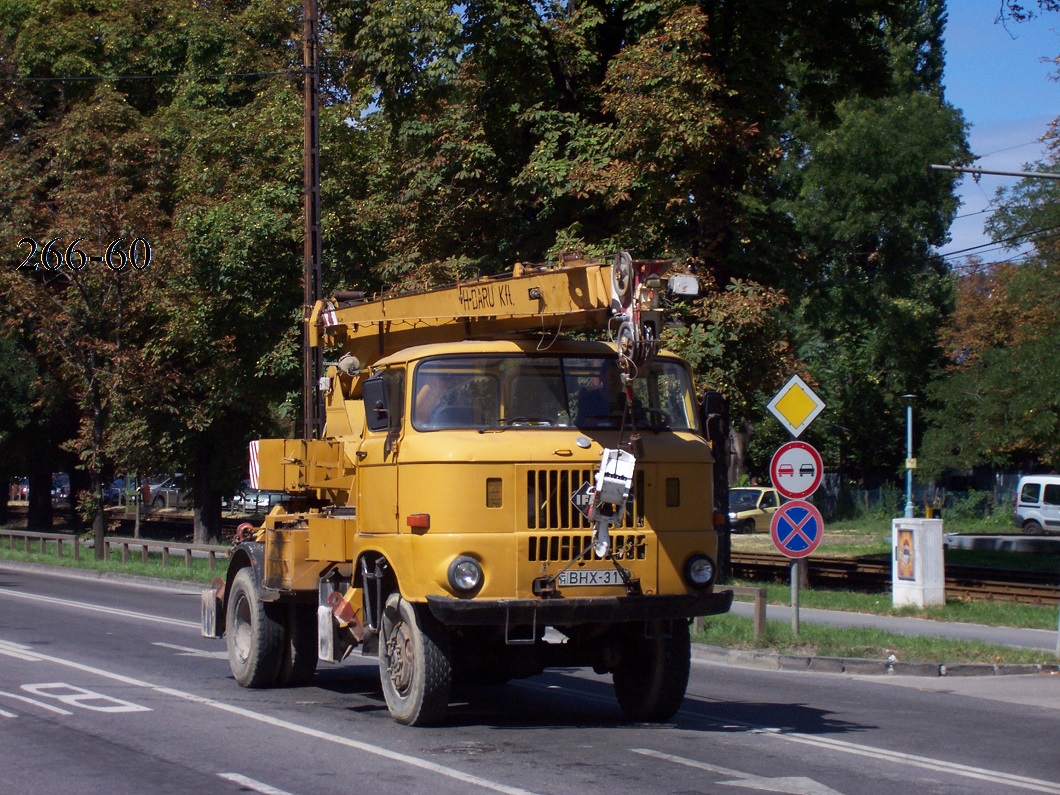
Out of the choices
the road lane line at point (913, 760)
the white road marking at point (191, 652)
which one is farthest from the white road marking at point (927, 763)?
the white road marking at point (191, 652)

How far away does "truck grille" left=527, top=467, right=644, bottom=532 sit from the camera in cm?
923

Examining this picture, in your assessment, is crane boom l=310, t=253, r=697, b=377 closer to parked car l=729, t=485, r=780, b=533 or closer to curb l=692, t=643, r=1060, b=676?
curb l=692, t=643, r=1060, b=676

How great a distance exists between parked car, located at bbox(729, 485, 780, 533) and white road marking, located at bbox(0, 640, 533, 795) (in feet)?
118

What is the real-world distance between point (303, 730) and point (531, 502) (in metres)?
2.39

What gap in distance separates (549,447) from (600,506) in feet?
1.83

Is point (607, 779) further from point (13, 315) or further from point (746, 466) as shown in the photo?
point (746, 466)

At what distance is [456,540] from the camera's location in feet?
29.8

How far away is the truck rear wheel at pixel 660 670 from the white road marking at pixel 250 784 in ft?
10.6

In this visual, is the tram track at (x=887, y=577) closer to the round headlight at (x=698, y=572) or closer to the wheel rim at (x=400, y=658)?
the round headlight at (x=698, y=572)

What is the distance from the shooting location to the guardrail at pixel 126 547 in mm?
28002

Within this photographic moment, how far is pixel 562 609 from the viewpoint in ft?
29.7

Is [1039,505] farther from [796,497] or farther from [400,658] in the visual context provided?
[400,658]

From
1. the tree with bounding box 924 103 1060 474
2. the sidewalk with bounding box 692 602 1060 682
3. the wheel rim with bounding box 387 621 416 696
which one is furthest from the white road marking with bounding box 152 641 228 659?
the tree with bounding box 924 103 1060 474

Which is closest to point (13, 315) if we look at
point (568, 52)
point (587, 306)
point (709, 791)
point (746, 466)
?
point (568, 52)
